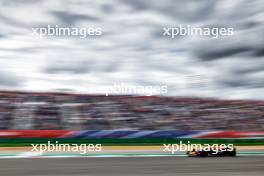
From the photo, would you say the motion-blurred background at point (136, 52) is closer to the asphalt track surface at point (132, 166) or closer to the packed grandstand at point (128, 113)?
the packed grandstand at point (128, 113)

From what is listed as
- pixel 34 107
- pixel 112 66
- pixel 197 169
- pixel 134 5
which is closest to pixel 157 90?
pixel 112 66

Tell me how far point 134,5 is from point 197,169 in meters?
4.38

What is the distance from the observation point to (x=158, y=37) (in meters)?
9.82

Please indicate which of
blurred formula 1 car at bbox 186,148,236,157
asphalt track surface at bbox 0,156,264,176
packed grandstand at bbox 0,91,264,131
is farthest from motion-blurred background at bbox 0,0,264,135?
blurred formula 1 car at bbox 186,148,236,157

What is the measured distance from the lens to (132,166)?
37.9 feet

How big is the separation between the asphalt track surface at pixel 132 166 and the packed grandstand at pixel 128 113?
1.00m

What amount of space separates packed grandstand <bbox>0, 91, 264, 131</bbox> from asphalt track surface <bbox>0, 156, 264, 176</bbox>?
100 cm

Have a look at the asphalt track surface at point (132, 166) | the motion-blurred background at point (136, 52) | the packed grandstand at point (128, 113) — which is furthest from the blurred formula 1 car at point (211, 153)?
the motion-blurred background at point (136, 52)

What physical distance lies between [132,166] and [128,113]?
54.0 inches

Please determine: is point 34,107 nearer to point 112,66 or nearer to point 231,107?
point 112,66

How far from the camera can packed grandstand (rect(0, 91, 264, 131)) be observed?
10562mm

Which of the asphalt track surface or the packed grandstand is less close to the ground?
the packed grandstand

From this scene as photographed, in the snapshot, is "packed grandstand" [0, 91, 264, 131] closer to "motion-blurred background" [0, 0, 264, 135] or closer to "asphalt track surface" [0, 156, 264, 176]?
"motion-blurred background" [0, 0, 264, 135]

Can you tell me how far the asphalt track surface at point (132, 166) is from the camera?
34.3ft
